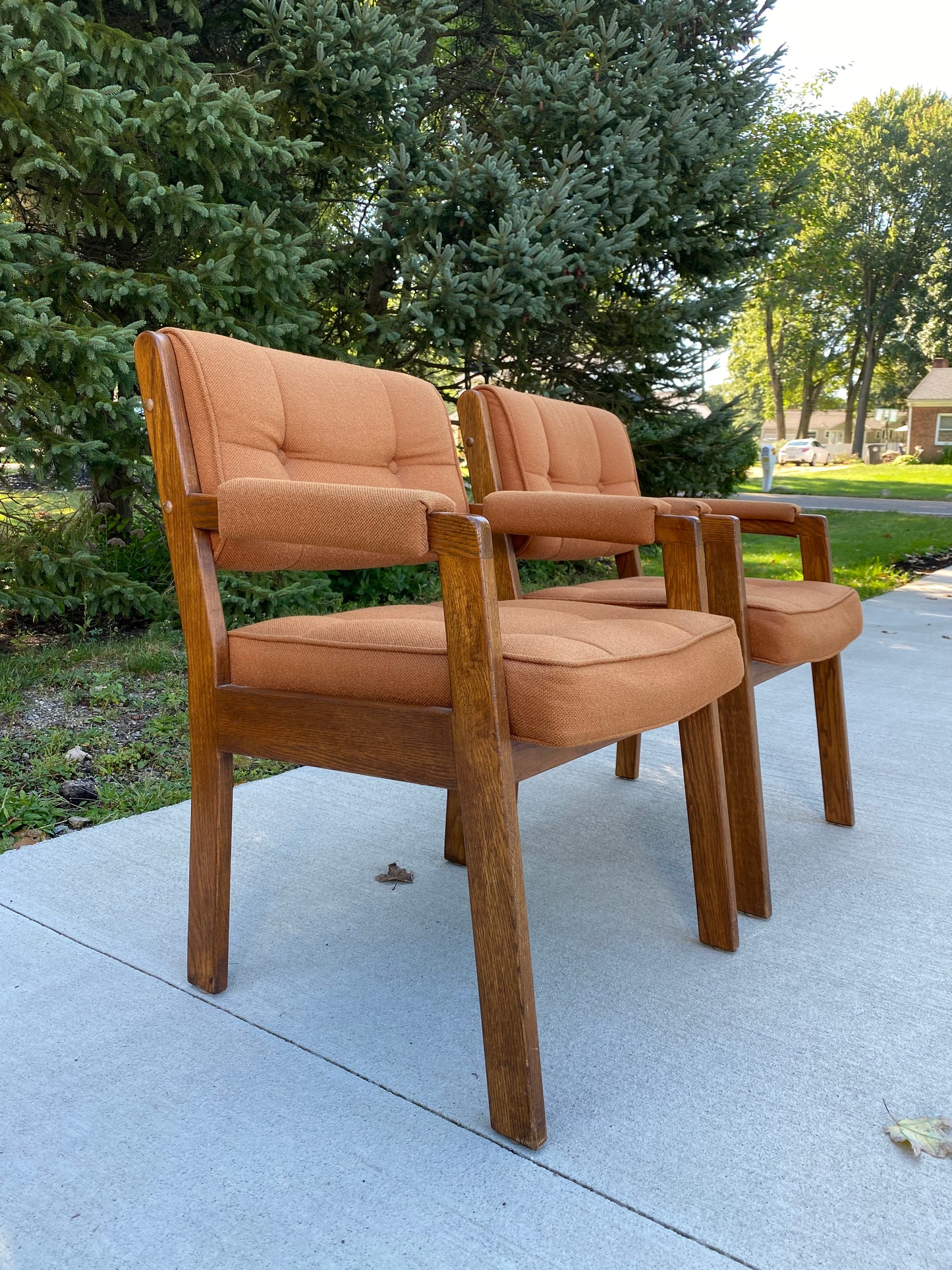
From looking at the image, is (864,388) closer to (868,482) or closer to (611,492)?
(868,482)

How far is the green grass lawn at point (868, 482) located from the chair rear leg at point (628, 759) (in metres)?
10.7

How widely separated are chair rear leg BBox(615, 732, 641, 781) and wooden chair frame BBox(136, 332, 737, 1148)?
3.09ft

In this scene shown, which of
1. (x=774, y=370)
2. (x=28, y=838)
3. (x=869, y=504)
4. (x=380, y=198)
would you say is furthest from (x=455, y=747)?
(x=774, y=370)

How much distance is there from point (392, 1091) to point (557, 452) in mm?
1658

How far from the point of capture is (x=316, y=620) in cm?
172

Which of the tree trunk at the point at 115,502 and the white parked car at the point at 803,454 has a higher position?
the tree trunk at the point at 115,502

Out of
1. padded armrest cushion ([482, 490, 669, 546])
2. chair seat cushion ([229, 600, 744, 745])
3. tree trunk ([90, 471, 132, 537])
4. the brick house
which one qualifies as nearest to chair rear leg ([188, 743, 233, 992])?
chair seat cushion ([229, 600, 744, 745])

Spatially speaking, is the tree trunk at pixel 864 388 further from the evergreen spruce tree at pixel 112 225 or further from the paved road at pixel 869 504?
the evergreen spruce tree at pixel 112 225

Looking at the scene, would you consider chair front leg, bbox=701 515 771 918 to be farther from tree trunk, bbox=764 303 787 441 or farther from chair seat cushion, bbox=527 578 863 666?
tree trunk, bbox=764 303 787 441

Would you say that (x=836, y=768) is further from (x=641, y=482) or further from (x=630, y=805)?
(x=641, y=482)

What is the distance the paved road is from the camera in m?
13.0

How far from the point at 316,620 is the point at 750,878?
1.05 meters

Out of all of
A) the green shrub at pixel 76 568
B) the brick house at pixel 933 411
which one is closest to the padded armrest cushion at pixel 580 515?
the green shrub at pixel 76 568

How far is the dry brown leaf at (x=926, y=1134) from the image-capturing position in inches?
51.5
